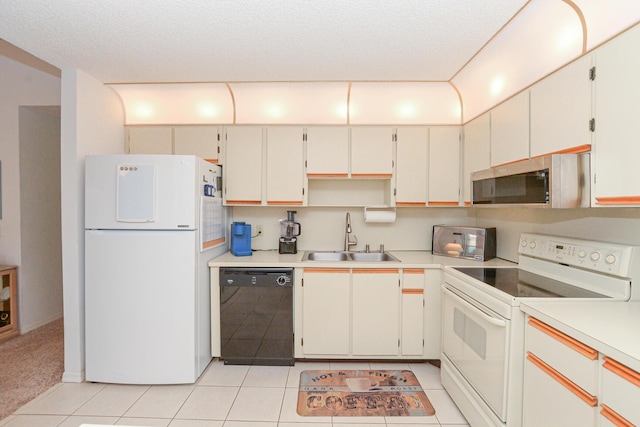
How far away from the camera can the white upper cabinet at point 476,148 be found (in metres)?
2.51

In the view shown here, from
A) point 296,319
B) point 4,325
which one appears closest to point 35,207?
point 4,325

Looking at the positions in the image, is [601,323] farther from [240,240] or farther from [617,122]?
[240,240]

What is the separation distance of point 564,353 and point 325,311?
1714mm

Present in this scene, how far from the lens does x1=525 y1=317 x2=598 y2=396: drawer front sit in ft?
3.74

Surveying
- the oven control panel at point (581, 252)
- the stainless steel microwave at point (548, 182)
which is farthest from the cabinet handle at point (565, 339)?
the stainless steel microwave at point (548, 182)

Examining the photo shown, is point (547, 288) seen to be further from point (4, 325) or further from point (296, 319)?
point (4, 325)

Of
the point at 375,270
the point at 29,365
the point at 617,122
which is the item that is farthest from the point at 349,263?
the point at 29,365

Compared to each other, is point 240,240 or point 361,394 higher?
point 240,240

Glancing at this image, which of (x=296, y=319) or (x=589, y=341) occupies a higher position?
(x=589, y=341)

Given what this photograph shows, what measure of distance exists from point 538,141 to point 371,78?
55.5 inches

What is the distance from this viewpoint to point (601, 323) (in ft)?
4.13

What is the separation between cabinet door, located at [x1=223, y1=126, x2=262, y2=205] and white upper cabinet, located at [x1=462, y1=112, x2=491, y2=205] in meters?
1.92

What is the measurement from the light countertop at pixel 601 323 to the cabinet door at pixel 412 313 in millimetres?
1118

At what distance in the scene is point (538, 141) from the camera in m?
1.90
